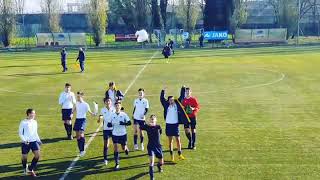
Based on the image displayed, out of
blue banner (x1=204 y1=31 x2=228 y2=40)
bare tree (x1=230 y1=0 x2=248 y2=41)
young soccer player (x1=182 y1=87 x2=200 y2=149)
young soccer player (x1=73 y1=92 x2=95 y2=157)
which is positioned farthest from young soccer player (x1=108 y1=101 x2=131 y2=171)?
bare tree (x1=230 y1=0 x2=248 y2=41)

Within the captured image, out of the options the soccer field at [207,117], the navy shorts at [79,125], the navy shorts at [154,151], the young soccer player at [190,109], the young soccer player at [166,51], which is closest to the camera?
the navy shorts at [154,151]

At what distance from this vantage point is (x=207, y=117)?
2120 cm

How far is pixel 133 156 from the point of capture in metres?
15.4

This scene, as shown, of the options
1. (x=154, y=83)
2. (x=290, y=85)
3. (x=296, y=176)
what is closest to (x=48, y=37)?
(x=154, y=83)

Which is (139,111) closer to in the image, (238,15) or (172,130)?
(172,130)

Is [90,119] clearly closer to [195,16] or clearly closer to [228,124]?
[228,124]

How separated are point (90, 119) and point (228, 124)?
19.5 ft

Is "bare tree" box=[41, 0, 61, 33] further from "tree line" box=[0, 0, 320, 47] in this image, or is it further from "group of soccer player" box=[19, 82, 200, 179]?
"group of soccer player" box=[19, 82, 200, 179]

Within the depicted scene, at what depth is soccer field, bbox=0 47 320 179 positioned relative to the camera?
1408 centimetres

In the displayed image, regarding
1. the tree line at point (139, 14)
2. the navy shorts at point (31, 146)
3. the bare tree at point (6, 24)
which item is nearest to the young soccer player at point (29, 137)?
the navy shorts at point (31, 146)

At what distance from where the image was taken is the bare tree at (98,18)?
7669 centimetres

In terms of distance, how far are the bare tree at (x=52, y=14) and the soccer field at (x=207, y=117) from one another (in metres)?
44.3

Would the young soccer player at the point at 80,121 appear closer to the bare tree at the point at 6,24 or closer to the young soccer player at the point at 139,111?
the young soccer player at the point at 139,111

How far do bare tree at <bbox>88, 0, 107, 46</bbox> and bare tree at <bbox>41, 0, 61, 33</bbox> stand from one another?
955 cm
